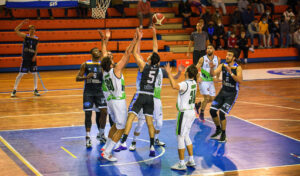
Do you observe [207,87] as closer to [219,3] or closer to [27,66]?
[27,66]

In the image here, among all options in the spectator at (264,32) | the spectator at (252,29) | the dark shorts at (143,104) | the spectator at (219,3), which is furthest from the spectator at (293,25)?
the dark shorts at (143,104)

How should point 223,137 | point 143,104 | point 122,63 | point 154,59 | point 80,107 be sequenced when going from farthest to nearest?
point 80,107
point 223,137
point 143,104
point 154,59
point 122,63

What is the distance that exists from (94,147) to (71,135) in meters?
1.15

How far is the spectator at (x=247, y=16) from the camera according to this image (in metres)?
24.1

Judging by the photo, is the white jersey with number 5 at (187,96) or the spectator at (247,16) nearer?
the white jersey with number 5 at (187,96)

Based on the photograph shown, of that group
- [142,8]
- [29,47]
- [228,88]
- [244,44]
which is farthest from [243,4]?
[228,88]

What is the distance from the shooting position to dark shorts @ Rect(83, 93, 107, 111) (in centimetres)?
852

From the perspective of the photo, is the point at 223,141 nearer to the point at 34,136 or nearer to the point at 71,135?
the point at 71,135

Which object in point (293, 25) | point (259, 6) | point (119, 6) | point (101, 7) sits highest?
point (259, 6)

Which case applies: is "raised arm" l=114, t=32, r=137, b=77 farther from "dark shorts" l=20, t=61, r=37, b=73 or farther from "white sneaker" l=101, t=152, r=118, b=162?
"dark shorts" l=20, t=61, r=37, b=73

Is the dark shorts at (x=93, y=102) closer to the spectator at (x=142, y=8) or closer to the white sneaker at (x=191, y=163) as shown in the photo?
the white sneaker at (x=191, y=163)

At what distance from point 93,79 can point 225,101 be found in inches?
114

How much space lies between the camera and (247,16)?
24109 mm

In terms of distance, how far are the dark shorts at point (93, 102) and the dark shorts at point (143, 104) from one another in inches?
36.7
